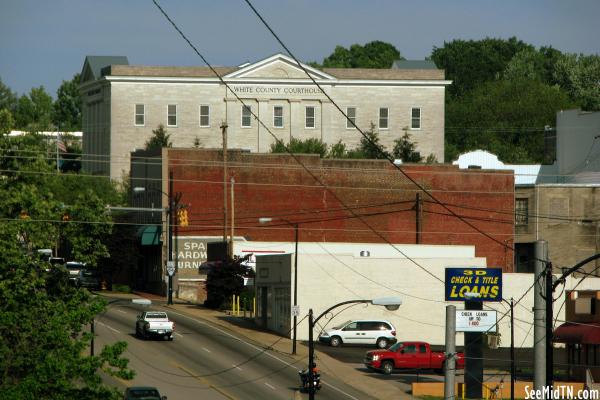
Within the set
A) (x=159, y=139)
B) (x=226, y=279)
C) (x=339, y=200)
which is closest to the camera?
(x=226, y=279)

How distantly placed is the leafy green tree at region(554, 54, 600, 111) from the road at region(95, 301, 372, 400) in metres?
101

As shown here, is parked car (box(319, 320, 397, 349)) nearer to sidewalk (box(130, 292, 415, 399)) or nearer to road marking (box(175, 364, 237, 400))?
sidewalk (box(130, 292, 415, 399))

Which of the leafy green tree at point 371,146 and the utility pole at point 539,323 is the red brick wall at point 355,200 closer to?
the leafy green tree at point 371,146

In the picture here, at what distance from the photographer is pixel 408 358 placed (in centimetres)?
6744

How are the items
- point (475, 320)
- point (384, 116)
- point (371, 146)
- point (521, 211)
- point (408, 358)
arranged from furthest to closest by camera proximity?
1. point (384, 116)
2. point (371, 146)
3. point (521, 211)
4. point (408, 358)
5. point (475, 320)

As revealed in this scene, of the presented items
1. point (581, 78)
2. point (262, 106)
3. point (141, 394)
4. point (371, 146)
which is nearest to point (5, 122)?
point (141, 394)

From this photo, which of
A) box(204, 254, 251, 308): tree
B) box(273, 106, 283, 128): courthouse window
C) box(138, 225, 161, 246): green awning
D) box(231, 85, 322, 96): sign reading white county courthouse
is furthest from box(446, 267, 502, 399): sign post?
box(231, 85, 322, 96): sign reading white county courthouse

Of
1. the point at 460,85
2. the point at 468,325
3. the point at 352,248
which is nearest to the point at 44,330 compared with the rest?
the point at 468,325

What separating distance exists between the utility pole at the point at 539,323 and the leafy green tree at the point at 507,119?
123m

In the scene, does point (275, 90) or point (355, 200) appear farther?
point (275, 90)

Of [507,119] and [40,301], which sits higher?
[507,119]

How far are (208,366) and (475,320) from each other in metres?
17.9

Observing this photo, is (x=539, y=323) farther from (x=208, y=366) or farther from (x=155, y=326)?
(x=155, y=326)

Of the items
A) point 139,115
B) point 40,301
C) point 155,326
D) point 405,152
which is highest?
point 139,115
